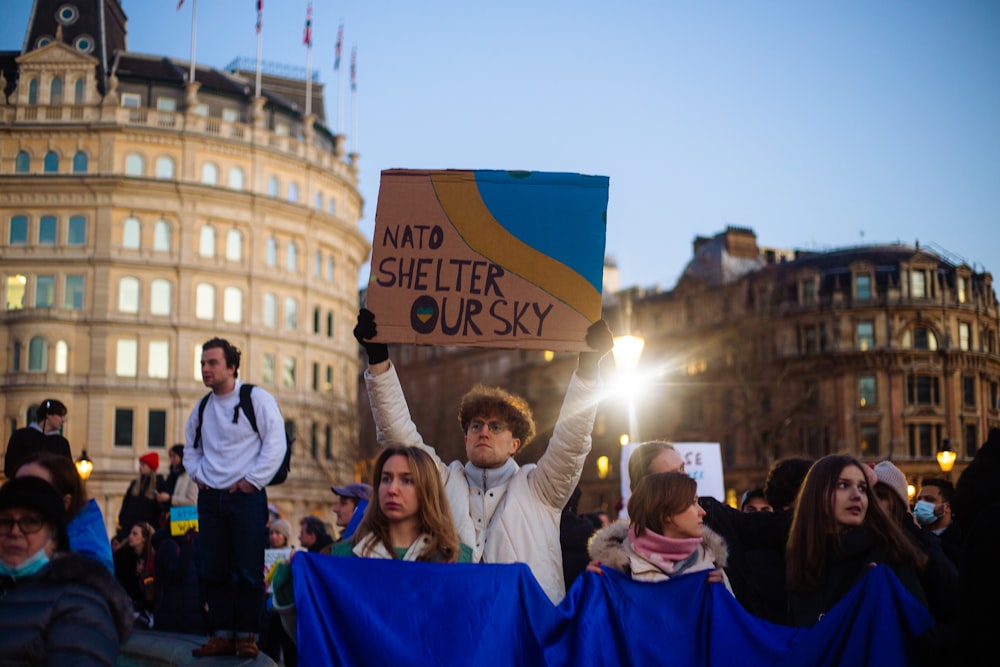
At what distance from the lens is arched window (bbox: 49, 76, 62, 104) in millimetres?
70562

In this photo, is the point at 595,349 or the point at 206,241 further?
the point at 206,241

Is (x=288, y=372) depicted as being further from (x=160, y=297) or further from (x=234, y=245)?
(x=160, y=297)

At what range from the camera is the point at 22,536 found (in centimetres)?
522

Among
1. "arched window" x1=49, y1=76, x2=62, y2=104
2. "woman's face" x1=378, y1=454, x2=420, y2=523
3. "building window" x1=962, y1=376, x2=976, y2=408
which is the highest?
"arched window" x1=49, y1=76, x2=62, y2=104

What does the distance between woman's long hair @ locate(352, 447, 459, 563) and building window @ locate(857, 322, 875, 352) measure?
71.2 m

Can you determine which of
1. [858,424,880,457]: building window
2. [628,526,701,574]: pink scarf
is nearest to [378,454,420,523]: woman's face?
[628,526,701,574]: pink scarf

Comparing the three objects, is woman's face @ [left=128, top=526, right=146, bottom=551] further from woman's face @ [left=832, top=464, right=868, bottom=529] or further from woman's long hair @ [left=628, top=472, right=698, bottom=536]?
woman's face @ [left=832, top=464, right=868, bottom=529]

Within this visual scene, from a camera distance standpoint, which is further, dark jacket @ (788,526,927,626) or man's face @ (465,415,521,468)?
man's face @ (465,415,521,468)

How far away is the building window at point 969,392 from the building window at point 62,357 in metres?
49.7

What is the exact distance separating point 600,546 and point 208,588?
10.9ft

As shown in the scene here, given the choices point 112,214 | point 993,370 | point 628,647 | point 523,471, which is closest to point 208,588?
point 523,471

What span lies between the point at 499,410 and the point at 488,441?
0.18 m

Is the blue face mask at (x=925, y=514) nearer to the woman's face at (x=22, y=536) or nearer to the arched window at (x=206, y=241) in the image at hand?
the woman's face at (x=22, y=536)

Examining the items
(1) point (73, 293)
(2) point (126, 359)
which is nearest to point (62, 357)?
(2) point (126, 359)
